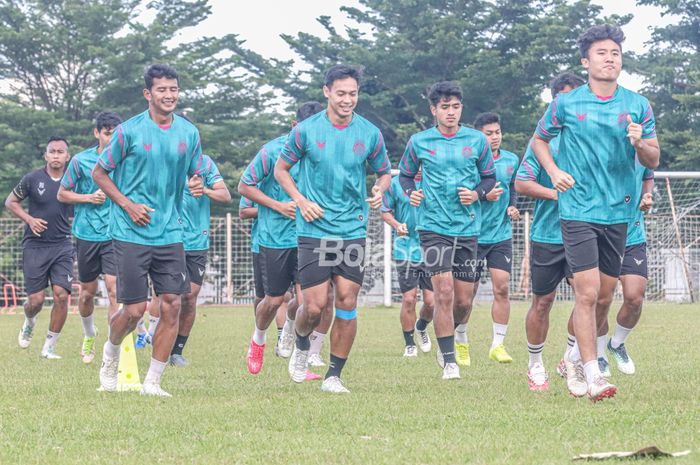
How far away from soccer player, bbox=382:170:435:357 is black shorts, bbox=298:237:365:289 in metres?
4.26

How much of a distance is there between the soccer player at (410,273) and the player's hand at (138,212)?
502 centimetres

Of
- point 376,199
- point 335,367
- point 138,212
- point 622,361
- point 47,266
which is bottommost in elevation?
point 622,361

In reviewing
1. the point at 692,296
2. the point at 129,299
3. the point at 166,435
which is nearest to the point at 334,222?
the point at 129,299

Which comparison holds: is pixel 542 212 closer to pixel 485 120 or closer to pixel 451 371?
pixel 451 371

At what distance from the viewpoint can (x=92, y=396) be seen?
8398mm

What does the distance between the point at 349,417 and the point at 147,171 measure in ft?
8.49

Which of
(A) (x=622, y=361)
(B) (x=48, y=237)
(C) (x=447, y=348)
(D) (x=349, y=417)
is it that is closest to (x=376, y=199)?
(C) (x=447, y=348)

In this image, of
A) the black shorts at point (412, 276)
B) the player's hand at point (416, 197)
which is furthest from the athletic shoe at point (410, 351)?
the player's hand at point (416, 197)

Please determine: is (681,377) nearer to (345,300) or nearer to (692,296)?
(345,300)

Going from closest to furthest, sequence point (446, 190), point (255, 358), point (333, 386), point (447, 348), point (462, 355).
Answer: point (333, 386)
point (447, 348)
point (446, 190)
point (255, 358)
point (462, 355)

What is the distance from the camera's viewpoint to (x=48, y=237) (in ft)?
44.1

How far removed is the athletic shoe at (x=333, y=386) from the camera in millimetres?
8552

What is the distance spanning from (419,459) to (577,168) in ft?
9.50

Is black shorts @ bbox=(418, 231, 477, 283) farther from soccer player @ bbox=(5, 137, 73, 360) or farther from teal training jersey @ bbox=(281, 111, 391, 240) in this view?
soccer player @ bbox=(5, 137, 73, 360)
